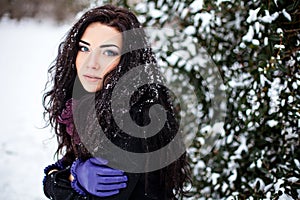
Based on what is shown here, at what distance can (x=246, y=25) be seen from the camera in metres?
2.06

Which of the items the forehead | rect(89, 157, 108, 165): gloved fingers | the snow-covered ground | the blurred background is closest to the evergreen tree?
the blurred background

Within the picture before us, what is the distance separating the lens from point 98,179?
1240 mm

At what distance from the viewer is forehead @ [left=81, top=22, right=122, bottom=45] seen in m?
1.35

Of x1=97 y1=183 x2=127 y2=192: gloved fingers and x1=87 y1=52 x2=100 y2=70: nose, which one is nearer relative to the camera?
x1=97 y1=183 x2=127 y2=192: gloved fingers

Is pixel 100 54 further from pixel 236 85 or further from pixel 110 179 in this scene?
pixel 236 85

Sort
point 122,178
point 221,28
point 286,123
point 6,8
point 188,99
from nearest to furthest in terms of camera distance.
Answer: point 122,178 < point 286,123 < point 221,28 < point 188,99 < point 6,8

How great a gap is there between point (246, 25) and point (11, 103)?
2673 mm

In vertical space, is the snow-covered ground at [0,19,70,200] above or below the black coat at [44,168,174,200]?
below

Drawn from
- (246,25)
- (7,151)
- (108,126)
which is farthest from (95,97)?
(7,151)

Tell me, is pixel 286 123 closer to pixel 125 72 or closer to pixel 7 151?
pixel 125 72

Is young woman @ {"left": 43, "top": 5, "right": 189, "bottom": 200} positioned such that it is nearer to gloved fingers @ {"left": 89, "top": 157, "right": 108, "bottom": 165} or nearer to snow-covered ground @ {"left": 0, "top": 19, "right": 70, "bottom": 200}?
gloved fingers @ {"left": 89, "top": 157, "right": 108, "bottom": 165}

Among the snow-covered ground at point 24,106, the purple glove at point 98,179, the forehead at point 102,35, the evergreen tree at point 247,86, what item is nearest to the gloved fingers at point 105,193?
the purple glove at point 98,179

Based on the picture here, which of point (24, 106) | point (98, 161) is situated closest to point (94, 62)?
point (98, 161)

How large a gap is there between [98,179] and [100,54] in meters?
0.38
